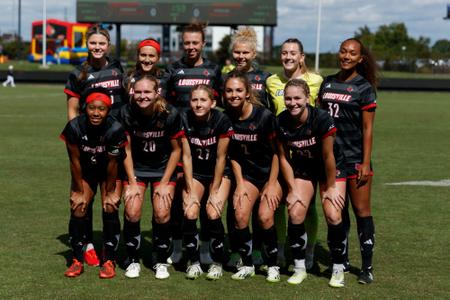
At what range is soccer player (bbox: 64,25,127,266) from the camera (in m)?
6.16

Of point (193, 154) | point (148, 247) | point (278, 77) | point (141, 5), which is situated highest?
point (141, 5)

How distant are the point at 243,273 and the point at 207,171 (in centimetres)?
94

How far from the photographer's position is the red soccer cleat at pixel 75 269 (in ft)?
18.8

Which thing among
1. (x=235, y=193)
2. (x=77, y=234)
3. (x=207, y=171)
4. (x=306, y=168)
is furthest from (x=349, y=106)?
(x=77, y=234)

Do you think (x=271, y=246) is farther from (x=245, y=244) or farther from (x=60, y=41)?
(x=60, y=41)

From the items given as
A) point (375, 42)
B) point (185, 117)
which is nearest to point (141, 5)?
point (185, 117)

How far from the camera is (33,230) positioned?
7285 mm

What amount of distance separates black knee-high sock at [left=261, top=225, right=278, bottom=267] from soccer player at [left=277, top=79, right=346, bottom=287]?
0.65ft

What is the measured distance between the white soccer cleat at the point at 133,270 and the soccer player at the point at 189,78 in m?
0.56

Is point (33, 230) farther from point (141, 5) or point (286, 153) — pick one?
point (141, 5)

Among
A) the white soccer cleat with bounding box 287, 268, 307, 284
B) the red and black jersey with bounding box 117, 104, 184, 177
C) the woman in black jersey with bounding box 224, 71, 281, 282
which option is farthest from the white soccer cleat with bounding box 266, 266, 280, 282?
the red and black jersey with bounding box 117, 104, 184, 177

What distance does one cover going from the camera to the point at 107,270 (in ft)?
18.8

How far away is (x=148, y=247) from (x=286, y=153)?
200cm

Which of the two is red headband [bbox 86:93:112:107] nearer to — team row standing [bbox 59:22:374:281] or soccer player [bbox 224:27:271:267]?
team row standing [bbox 59:22:374:281]
